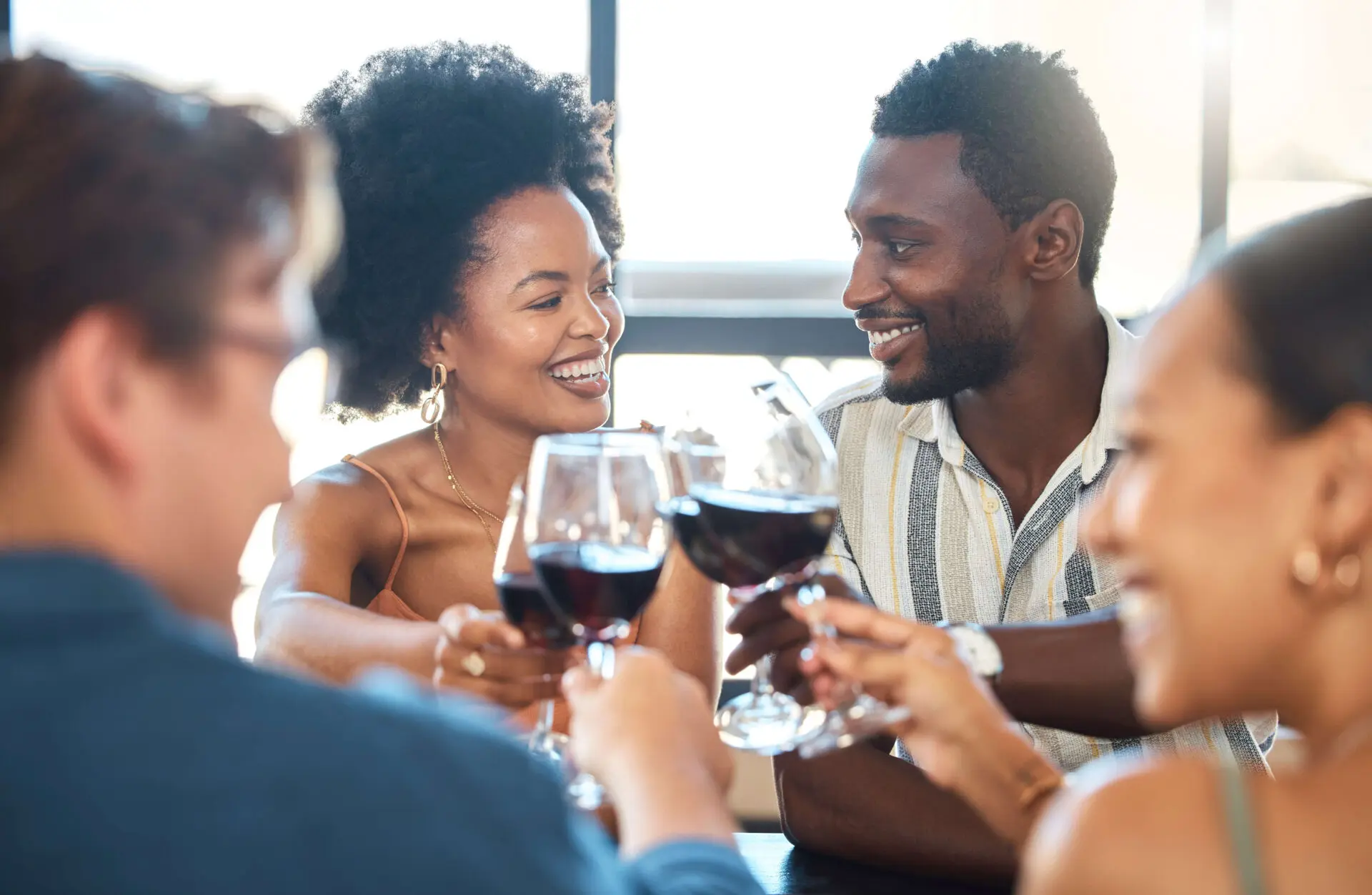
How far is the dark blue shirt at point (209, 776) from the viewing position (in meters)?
0.68

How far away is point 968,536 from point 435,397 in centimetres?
96

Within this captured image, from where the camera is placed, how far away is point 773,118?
3.62m

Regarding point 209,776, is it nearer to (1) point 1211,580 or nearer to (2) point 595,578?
(2) point 595,578

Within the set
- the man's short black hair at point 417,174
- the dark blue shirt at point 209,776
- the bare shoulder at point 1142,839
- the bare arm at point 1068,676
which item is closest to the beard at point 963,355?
the bare arm at point 1068,676

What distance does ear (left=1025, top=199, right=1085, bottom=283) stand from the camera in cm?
250

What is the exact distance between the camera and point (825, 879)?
1.34 m

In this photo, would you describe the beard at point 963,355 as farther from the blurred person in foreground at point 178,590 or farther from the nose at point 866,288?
the blurred person in foreground at point 178,590

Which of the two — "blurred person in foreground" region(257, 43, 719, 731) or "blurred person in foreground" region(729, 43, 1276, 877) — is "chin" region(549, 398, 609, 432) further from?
"blurred person in foreground" region(729, 43, 1276, 877)

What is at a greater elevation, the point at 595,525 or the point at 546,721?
the point at 595,525

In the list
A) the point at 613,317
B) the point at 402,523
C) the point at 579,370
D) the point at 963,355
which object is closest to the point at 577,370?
the point at 579,370

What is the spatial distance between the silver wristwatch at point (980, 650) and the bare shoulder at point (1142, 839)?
0.89m

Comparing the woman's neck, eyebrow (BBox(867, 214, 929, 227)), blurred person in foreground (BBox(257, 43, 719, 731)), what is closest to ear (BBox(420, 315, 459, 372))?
blurred person in foreground (BBox(257, 43, 719, 731))

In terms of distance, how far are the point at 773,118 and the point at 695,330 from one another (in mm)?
649

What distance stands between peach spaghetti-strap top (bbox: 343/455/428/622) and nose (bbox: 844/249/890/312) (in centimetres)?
90
